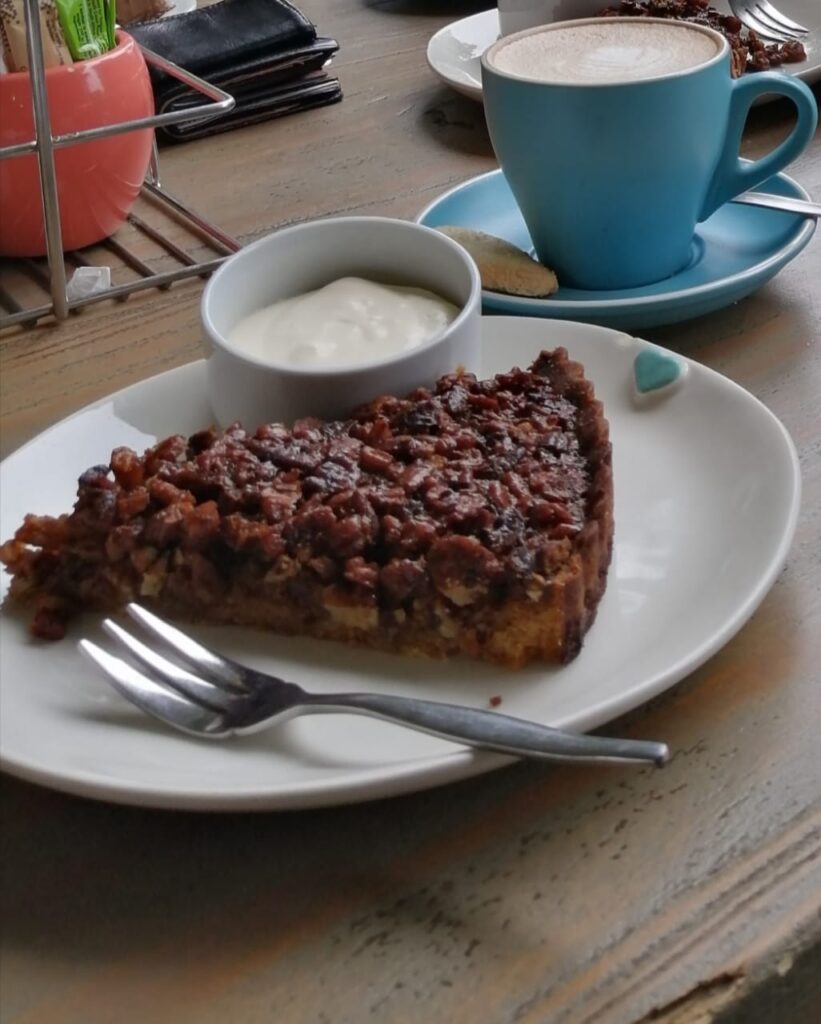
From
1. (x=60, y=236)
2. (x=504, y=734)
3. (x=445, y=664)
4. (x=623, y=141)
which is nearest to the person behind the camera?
(x=504, y=734)

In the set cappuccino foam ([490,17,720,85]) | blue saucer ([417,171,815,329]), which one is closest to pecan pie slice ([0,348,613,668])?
blue saucer ([417,171,815,329])

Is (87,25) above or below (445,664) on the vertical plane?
above

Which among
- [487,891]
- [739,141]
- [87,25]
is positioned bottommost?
[487,891]

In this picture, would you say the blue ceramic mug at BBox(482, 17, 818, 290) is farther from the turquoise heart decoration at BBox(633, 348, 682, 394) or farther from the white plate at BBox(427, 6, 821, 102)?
the white plate at BBox(427, 6, 821, 102)

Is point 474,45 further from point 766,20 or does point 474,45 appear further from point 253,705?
point 253,705

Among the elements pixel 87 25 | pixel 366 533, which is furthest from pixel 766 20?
pixel 366 533

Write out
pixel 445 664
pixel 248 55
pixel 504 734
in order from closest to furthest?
pixel 504 734 < pixel 445 664 < pixel 248 55
